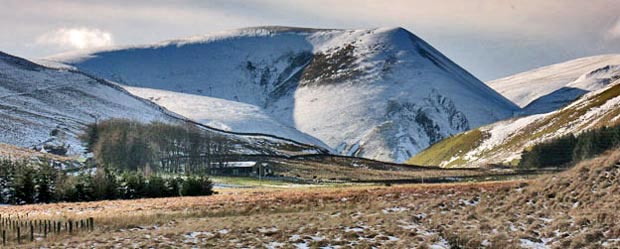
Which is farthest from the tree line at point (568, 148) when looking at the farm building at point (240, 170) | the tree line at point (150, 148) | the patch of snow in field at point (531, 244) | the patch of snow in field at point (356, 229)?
the patch of snow in field at point (531, 244)

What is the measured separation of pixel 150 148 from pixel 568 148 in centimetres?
7193

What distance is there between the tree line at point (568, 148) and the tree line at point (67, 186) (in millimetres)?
65944

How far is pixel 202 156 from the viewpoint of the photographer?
16325 centimetres

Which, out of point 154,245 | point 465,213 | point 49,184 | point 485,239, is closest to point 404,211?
point 465,213

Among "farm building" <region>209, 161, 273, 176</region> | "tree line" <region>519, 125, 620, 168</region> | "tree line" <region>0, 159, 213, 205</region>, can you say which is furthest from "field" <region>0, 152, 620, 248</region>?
"farm building" <region>209, 161, 273, 176</region>

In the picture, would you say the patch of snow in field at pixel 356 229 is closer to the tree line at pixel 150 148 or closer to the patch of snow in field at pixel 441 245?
the patch of snow in field at pixel 441 245

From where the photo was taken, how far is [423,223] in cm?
3612

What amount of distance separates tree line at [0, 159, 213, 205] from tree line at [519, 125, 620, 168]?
65.9 m

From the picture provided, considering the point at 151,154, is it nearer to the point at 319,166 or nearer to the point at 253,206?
the point at 319,166

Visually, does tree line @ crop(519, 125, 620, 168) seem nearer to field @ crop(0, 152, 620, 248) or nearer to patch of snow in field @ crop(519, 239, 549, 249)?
field @ crop(0, 152, 620, 248)

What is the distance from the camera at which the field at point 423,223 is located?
31031 millimetres

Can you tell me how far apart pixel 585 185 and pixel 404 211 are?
29.7ft

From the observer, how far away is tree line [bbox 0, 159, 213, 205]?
67.2 m

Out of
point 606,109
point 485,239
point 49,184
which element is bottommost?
point 485,239
